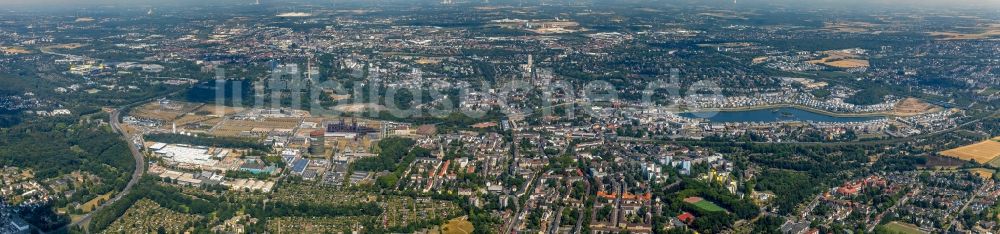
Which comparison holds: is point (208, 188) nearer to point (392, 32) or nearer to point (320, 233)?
point (320, 233)

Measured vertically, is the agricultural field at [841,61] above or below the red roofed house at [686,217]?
above

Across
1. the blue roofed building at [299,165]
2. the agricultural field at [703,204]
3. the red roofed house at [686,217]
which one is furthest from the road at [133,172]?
the agricultural field at [703,204]

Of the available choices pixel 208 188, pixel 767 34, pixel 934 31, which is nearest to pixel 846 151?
pixel 208 188

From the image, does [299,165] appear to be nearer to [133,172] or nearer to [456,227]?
[133,172]

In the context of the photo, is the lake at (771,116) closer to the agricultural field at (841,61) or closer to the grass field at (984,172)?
the grass field at (984,172)

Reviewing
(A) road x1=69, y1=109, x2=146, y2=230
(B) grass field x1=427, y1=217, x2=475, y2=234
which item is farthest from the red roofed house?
(A) road x1=69, y1=109, x2=146, y2=230

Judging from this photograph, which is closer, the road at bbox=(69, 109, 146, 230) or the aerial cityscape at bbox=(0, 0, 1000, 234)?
the road at bbox=(69, 109, 146, 230)

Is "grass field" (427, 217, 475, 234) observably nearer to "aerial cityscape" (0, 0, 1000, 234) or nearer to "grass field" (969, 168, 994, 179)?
"aerial cityscape" (0, 0, 1000, 234)
